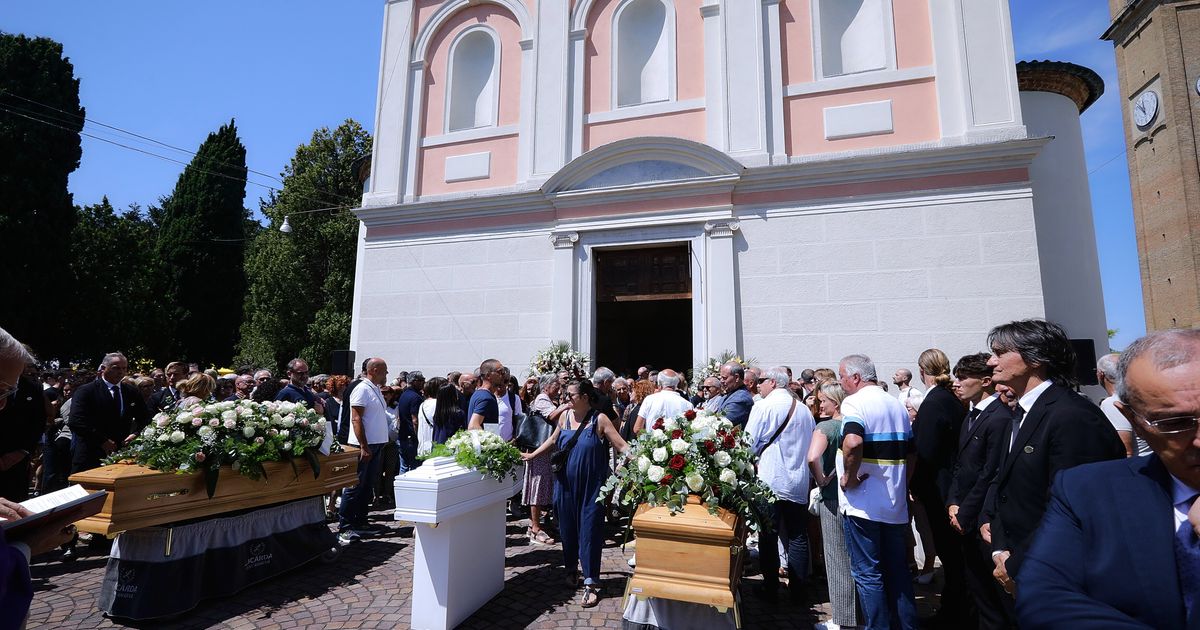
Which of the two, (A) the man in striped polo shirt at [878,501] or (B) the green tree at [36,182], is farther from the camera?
(B) the green tree at [36,182]

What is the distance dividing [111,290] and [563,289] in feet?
71.5

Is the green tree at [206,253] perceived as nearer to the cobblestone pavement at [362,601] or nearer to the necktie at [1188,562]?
the cobblestone pavement at [362,601]

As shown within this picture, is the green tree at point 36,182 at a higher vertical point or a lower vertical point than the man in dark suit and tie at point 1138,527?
higher

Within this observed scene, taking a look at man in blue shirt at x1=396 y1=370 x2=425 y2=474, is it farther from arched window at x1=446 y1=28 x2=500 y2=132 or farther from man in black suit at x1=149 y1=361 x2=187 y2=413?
arched window at x1=446 y1=28 x2=500 y2=132

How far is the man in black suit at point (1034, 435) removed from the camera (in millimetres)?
2793

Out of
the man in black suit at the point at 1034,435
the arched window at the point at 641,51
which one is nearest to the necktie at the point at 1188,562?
the man in black suit at the point at 1034,435

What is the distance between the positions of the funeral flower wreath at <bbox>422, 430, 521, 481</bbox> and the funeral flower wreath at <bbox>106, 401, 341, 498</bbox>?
5.05 ft

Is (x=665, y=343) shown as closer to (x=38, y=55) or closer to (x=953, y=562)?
(x=953, y=562)

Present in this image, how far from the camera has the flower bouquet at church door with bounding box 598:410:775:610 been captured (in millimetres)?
3654

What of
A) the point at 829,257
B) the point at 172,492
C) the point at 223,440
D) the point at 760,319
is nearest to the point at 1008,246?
the point at 829,257

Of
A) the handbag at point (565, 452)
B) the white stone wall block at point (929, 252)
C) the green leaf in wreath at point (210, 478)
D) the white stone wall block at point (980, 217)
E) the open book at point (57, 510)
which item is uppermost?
the white stone wall block at point (980, 217)

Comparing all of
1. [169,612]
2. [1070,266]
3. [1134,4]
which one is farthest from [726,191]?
[1134,4]

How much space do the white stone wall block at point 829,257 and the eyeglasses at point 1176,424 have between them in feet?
34.2

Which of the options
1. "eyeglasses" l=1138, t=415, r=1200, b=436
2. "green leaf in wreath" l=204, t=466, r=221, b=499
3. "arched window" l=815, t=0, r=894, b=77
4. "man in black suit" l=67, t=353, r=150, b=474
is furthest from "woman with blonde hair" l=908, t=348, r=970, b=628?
"arched window" l=815, t=0, r=894, b=77
